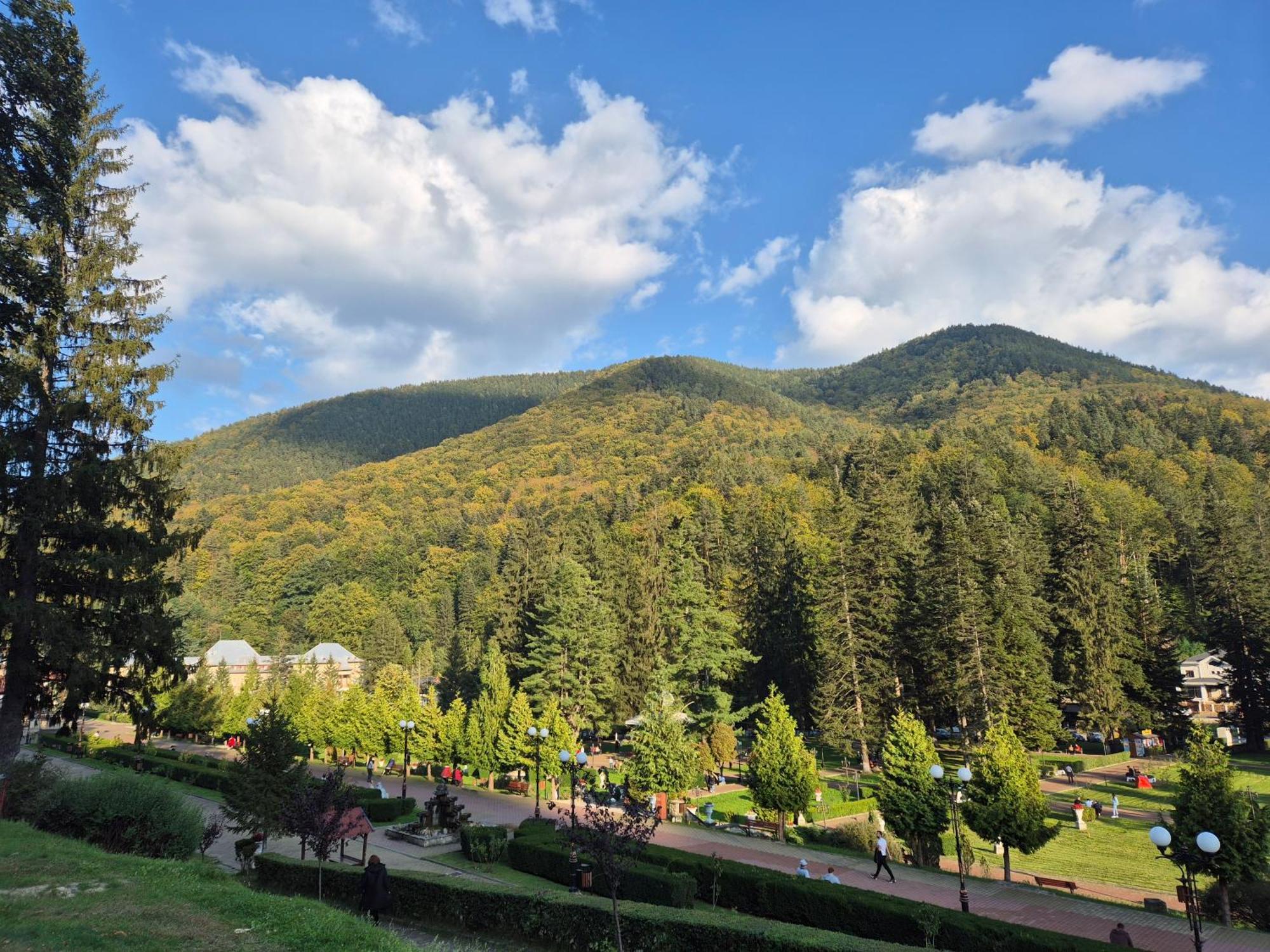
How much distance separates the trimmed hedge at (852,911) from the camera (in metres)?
12.1

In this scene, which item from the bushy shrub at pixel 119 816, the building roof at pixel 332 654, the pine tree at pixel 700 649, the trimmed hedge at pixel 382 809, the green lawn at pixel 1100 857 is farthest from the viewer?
the building roof at pixel 332 654

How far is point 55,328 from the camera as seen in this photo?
18.9 metres

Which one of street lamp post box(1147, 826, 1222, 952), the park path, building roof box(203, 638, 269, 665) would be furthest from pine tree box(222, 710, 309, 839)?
building roof box(203, 638, 269, 665)

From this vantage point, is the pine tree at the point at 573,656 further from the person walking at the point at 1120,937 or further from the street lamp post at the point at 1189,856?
the street lamp post at the point at 1189,856

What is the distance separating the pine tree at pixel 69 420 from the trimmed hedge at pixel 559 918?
7.30 meters

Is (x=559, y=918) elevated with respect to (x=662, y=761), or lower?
elevated

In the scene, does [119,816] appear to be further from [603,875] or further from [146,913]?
[603,875]

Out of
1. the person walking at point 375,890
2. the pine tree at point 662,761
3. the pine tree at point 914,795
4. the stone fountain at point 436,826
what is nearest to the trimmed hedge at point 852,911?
the person walking at point 375,890

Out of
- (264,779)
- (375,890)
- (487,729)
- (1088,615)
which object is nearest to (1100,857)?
(375,890)

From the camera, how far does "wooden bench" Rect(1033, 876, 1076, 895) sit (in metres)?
18.6

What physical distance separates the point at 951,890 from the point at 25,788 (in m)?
21.6

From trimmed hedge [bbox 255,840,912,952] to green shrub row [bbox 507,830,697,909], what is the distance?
1.74 m

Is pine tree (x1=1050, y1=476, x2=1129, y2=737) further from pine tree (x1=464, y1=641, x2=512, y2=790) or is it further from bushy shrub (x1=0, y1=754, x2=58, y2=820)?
bushy shrub (x1=0, y1=754, x2=58, y2=820)

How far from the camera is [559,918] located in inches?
503
